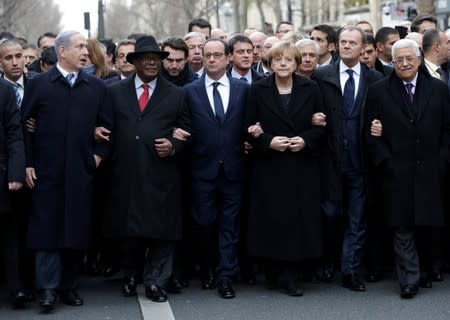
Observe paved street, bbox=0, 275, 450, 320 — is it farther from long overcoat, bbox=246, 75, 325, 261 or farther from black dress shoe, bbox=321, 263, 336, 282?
long overcoat, bbox=246, 75, 325, 261

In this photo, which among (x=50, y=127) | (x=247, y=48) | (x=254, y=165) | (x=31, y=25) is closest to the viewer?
(x=50, y=127)

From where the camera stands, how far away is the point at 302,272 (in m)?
11.8

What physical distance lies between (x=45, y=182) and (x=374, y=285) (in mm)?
3308

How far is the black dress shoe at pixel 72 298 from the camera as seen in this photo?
35.3 feet

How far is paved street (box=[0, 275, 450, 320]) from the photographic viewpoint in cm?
1018

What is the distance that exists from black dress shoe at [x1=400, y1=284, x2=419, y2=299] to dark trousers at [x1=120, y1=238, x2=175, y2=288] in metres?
2.11

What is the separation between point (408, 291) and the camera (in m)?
10.8

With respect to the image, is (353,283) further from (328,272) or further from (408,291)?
(408,291)

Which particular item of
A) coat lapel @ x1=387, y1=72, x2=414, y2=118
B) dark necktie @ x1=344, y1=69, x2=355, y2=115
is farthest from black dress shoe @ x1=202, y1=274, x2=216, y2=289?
coat lapel @ x1=387, y1=72, x2=414, y2=118

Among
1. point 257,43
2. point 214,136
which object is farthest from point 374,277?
point 257,43

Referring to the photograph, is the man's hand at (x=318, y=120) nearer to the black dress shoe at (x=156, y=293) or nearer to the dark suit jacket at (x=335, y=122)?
the dark suit jacket at (x=335, y=122)

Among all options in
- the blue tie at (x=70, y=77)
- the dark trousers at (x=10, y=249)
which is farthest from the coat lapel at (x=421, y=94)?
the dark trousers at (x=10, y=249)

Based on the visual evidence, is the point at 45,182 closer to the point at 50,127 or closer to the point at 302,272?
the point at 50,127

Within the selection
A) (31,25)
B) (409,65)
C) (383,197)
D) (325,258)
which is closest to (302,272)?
(325,258)
